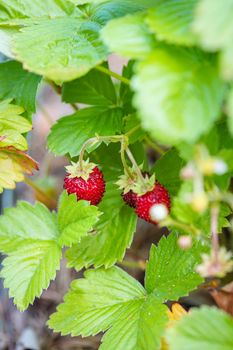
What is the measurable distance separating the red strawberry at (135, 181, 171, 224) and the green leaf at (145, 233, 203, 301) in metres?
0.11

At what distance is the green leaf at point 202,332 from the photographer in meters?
0.81

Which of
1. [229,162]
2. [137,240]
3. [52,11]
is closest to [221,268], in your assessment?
[229,162]

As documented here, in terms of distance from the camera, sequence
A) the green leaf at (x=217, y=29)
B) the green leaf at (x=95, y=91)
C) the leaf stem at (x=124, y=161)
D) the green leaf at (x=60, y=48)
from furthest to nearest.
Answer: the green leaf at (x=95, y=91)
the leaf stem at (x=124, y=161)
the green leaf at (x=60, y=48)
the green leaf at (x=217, y=29)

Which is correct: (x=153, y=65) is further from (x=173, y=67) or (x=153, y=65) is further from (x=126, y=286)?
(x=126, y=286)

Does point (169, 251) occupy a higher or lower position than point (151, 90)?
lower

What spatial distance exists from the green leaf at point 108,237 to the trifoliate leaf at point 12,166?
0.18 m

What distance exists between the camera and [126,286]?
1228 millimetres

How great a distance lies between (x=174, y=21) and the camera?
854 mm

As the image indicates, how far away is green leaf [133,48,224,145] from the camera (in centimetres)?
76

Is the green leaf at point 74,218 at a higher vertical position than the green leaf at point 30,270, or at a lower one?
higher

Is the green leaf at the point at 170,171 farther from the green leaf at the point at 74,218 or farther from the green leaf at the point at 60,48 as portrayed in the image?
the green leaf at the point at 60,48

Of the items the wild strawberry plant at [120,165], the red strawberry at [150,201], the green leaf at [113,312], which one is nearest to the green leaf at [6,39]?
the wild strawberry plant at [120,165]

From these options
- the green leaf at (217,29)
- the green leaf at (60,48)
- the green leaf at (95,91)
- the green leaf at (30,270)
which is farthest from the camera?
the green leaf at (95,91)

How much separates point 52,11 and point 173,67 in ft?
1.73
